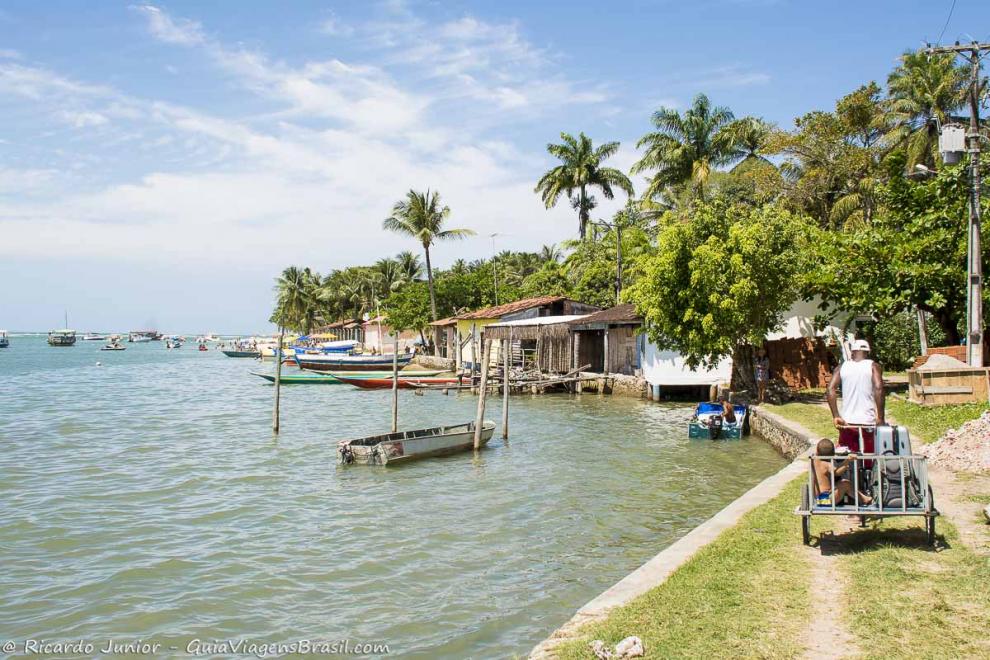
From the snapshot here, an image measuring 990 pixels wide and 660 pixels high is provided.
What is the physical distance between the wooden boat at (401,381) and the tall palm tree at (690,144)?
18.9m

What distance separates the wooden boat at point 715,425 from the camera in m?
19.7

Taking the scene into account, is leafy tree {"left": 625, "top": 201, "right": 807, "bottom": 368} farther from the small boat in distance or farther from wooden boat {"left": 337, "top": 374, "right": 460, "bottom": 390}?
the small boat in distance

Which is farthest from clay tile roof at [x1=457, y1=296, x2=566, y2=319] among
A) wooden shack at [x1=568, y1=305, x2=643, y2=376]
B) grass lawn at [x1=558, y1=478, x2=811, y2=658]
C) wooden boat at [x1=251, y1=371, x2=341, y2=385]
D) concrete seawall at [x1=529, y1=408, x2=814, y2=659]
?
grass lawn at [x1=558, y1=478, x2=811, y2=658]

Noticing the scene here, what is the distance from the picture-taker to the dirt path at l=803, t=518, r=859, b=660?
5004 millimetres

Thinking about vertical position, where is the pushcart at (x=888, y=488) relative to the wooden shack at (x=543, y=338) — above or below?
below

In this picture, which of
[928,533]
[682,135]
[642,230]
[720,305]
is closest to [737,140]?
[682,135]

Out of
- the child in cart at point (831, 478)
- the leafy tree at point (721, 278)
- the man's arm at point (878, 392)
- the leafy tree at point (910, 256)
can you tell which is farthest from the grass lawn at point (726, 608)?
the leafy tree at point (721, 278)

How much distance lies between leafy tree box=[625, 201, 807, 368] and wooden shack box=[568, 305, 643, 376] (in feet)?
22.0

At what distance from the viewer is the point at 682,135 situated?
44688 millimetres

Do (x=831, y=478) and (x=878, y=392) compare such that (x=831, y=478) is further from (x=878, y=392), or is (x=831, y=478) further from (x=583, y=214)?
(x=583, y=214)

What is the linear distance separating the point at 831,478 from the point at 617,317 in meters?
24.7

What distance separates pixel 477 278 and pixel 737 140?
2557cm

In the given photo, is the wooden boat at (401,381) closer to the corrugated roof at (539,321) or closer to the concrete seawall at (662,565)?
the corrugated roof at (539,321)

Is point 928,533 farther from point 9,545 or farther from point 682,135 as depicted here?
point 682,135
